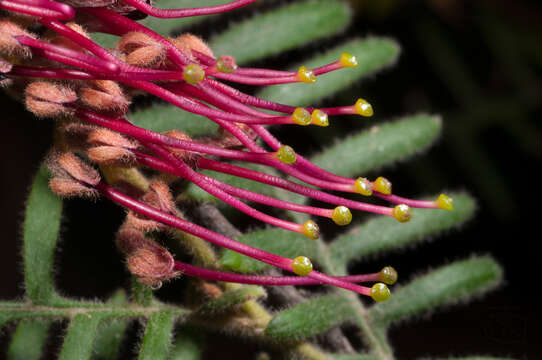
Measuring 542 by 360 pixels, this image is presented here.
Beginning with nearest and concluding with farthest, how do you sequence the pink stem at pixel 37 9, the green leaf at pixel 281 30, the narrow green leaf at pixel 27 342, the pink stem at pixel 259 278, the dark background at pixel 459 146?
1. the pink stem at pixel 37 9
2. the pink stem at pixel 259 278
3. the narrow green leaf at pixel 27 342
4. the green leaf at pixel 281 30
5. the dark background at pixel 459 146

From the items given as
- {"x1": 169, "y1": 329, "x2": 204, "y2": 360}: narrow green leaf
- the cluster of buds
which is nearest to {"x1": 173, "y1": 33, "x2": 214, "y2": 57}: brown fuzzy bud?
the cluster of buds

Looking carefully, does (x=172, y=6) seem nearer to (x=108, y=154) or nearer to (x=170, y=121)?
(x=170, y=121)

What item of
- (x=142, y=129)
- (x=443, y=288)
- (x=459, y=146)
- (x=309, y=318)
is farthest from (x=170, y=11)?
(x=459, y=146)

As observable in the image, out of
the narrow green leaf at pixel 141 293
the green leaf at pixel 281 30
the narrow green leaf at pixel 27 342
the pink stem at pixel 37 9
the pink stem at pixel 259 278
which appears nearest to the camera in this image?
the pink stem at pixel 37 9

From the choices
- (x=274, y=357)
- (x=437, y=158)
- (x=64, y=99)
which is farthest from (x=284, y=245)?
(x=437, y=158)

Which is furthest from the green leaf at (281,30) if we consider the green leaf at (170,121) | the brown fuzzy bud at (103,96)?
the brown fuzzy bud at (103,96)

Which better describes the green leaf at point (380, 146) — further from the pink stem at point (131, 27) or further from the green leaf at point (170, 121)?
the pink stem at point (131, 27)
